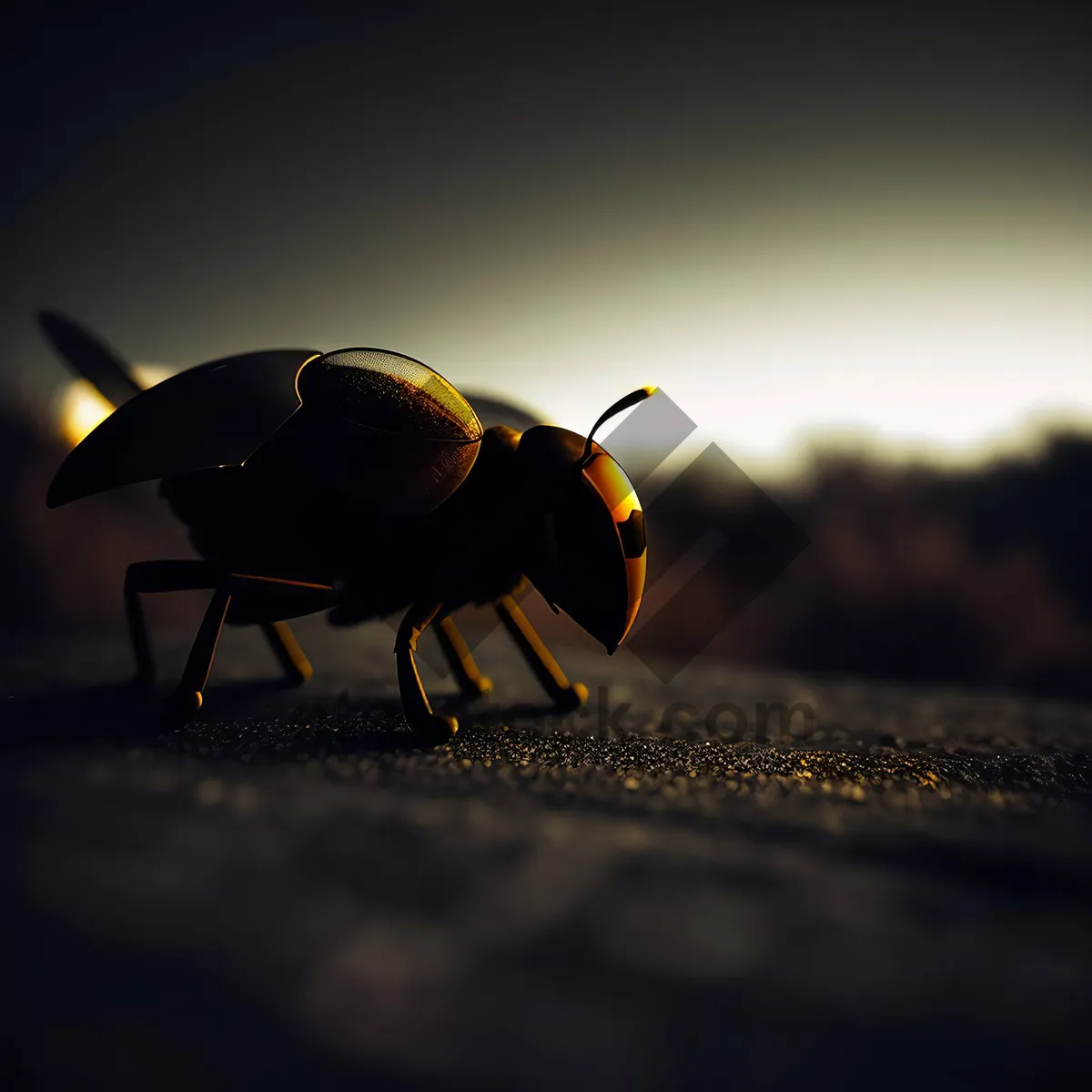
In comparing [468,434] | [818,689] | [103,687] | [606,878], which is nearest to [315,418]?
[468,434]

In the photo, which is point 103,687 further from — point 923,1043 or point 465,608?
point 923,1043

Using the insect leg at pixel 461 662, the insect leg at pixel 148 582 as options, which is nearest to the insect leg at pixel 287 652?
the insect leg at pixel 148 582

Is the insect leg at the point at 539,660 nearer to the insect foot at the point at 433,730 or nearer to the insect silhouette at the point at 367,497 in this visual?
the insect silhouette at the point at 367,497

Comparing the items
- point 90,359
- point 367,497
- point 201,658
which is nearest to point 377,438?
point 367,497

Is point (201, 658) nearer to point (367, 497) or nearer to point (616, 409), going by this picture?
point (367, 497)

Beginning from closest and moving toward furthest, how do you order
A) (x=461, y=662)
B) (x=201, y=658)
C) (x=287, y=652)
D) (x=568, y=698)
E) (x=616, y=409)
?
(x=616, y=409)
(x=201, y=658)
(x=568, y=698)
(x=461, y=662)
(x=287, y=652)
